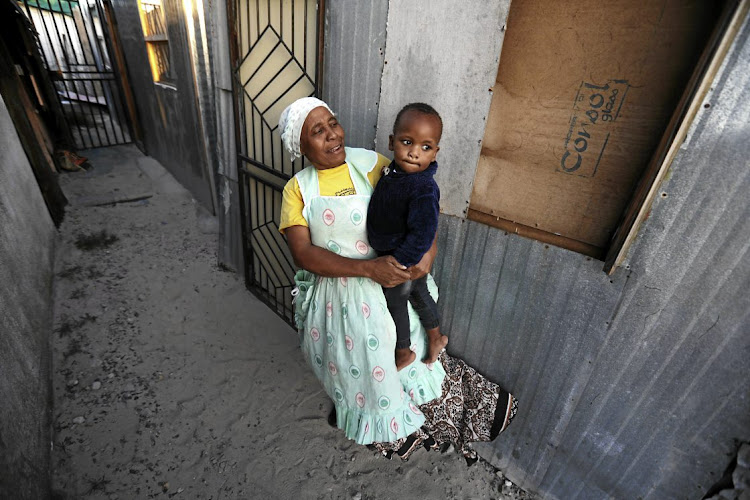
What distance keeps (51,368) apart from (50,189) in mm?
3443

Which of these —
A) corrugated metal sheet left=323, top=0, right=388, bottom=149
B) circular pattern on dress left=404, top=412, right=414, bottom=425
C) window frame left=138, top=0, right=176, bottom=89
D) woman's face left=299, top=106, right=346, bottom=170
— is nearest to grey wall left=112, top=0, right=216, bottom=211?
window frame left=138, top=0, right=176, bottom=89

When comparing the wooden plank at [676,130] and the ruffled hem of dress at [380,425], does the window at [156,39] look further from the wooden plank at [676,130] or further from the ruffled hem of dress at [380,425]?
the wooden plank at [676,130]

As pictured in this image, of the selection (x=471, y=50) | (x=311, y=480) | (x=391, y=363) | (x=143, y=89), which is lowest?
(x=311, y=480)

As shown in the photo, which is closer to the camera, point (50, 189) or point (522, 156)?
point (522, 156)

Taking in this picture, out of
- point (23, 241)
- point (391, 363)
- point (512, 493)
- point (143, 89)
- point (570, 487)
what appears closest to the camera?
point (391, 363)

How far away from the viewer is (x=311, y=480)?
2254mm

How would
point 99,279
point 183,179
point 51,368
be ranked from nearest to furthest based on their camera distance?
1. point 51,368
2. point 99,279
3. point 183,179

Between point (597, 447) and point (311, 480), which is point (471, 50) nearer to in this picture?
point (597, 447)

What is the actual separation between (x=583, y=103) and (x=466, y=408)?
173cm

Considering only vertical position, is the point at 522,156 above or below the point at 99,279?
above

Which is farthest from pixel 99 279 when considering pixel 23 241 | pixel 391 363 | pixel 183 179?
pixel 391 363

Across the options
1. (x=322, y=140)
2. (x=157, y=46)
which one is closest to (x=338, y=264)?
(x=322, y=140)

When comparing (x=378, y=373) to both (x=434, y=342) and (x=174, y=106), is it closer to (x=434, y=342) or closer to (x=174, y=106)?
(x=434, y=342)

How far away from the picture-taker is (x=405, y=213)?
58.9 inches
